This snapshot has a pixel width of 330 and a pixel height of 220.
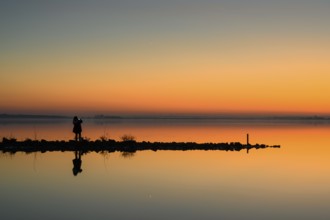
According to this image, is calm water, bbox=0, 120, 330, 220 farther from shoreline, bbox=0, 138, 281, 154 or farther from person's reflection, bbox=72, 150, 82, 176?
shoreline, bbox=0, 138, 281, 154

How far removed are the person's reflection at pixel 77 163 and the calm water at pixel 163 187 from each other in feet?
0.99

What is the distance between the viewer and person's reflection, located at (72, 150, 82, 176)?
90.1ft

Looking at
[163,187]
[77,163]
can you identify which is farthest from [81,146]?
[163,187]

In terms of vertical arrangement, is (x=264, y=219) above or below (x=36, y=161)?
below

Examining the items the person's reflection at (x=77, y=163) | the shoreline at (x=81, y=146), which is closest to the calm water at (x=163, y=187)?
the person's reflection at (x=77, y=163)

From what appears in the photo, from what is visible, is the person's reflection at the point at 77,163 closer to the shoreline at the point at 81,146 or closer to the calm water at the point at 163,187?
the calm water at the point at 163,187

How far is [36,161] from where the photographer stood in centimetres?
3189

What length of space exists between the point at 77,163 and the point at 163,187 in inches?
378

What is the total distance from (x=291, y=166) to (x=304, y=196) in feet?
39.2

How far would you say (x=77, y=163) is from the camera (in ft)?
101

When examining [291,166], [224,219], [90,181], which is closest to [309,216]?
[224,219]

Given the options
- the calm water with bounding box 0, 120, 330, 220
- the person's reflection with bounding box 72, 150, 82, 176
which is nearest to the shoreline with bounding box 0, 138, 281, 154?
the person's reflection with bounding box 72, 150, 82, 176

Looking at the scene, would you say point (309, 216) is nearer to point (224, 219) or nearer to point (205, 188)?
point (224, 219)

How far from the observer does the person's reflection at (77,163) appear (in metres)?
27.5
